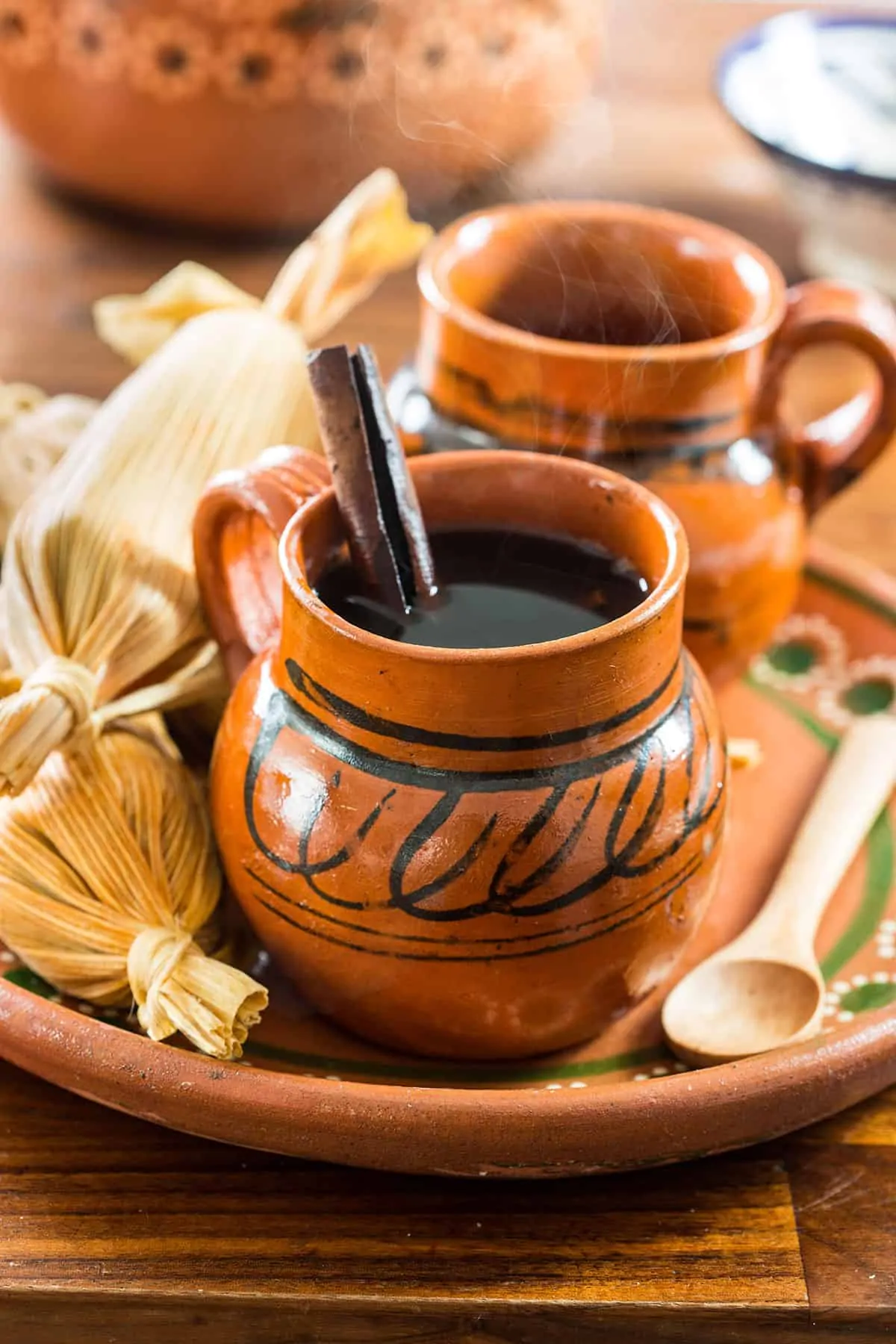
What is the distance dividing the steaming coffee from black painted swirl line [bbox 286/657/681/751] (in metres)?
0.06

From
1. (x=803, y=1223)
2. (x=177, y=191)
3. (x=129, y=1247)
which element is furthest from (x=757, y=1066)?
(x=177, y=191)

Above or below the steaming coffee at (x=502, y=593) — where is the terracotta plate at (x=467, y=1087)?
below

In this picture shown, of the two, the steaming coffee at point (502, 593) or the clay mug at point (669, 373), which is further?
the clay mug at point (669, 373)

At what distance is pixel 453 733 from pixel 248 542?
0.17 metres

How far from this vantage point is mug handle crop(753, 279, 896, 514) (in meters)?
0.76

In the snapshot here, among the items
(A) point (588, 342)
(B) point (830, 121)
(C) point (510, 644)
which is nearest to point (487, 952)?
(C) point (510, 644)

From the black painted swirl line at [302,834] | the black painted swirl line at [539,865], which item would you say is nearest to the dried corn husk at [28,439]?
the black painted swirl line at [302,834]

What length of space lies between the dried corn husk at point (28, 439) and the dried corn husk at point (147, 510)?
6 centimetres

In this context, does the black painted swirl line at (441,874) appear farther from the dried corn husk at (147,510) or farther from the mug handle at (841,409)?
the mug handle at (841,409)

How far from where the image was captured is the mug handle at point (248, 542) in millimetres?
592

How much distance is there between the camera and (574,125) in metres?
1.41

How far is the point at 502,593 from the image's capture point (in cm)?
62

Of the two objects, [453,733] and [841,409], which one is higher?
[453,733]

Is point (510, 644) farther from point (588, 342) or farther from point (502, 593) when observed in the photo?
point (588, 342)
